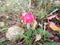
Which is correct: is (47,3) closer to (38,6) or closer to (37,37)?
(38,6)

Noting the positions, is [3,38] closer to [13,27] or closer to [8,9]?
[13,27]

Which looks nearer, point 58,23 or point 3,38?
point 3,38

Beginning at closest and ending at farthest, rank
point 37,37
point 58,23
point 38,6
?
point 37,37 < point 58,23 < point 38,6

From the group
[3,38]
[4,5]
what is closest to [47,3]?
[4,5]

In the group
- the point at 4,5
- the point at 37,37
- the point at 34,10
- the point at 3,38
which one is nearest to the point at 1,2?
the point at 4,5

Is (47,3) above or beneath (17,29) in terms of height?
above

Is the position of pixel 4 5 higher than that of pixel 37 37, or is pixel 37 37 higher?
pixel 4 5

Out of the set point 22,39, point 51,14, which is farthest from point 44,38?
point 51,14

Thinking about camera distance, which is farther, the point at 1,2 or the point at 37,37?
the point at 1,2

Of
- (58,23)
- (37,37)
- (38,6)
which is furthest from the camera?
(38,6)
